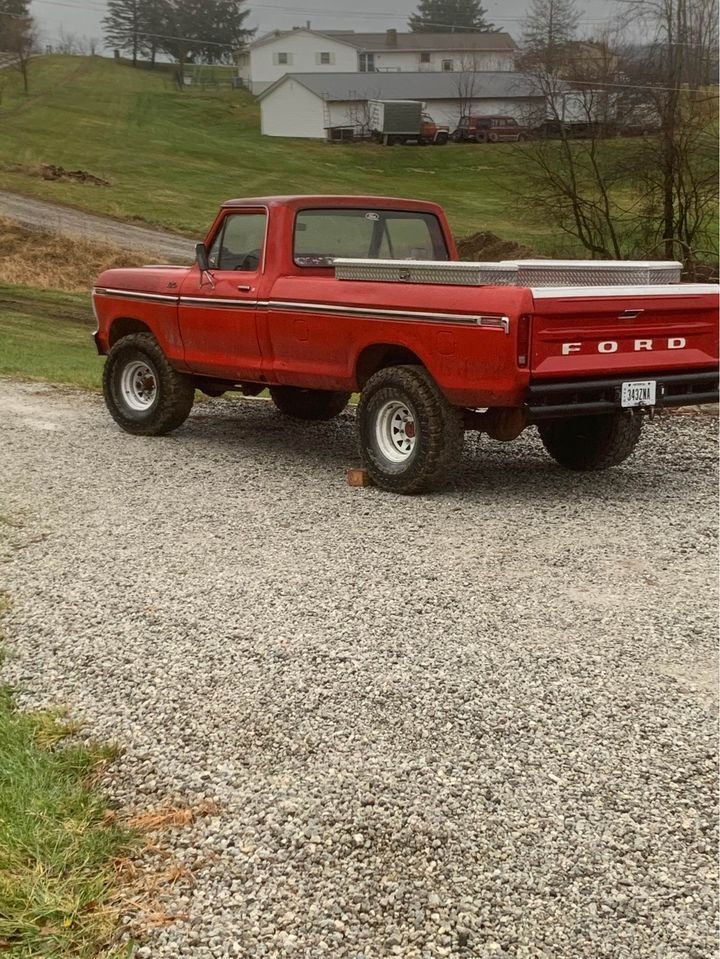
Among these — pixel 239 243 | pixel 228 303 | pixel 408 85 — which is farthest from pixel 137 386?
pixel 408 85

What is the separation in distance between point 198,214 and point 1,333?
80.1 feet

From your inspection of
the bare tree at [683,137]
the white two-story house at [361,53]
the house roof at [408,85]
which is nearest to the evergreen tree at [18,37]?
the house roof at [408,85]

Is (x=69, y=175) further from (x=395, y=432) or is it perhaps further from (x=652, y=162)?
(x=395, y=432)

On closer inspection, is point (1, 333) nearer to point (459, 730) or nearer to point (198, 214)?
point (459, 730)

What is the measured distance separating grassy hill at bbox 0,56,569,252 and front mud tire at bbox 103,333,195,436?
63.4ft

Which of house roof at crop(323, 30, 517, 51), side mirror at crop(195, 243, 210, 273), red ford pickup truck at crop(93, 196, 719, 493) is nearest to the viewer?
red ford pickup truck at crop(93, 196, 719, 493)

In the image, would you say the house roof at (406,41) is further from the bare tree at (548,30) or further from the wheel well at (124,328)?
the wheel well at (124,328)

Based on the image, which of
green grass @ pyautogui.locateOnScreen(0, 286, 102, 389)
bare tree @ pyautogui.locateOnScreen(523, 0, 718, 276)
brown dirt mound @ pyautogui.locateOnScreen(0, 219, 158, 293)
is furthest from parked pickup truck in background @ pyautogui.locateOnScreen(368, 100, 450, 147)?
green grass @ pyautogui.locateOnScreen(0, 286, 102, 389)

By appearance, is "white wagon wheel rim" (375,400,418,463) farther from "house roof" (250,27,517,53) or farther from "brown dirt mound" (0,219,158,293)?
"house roof" (250,27,517,53)

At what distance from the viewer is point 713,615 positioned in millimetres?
5680

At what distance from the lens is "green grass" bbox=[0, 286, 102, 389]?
570 inches

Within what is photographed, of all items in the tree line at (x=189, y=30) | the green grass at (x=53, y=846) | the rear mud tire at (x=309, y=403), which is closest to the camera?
the green grass at (x=53, y=846)

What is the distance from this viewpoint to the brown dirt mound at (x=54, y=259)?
2559 cm

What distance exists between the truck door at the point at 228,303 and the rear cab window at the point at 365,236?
0.36 m
